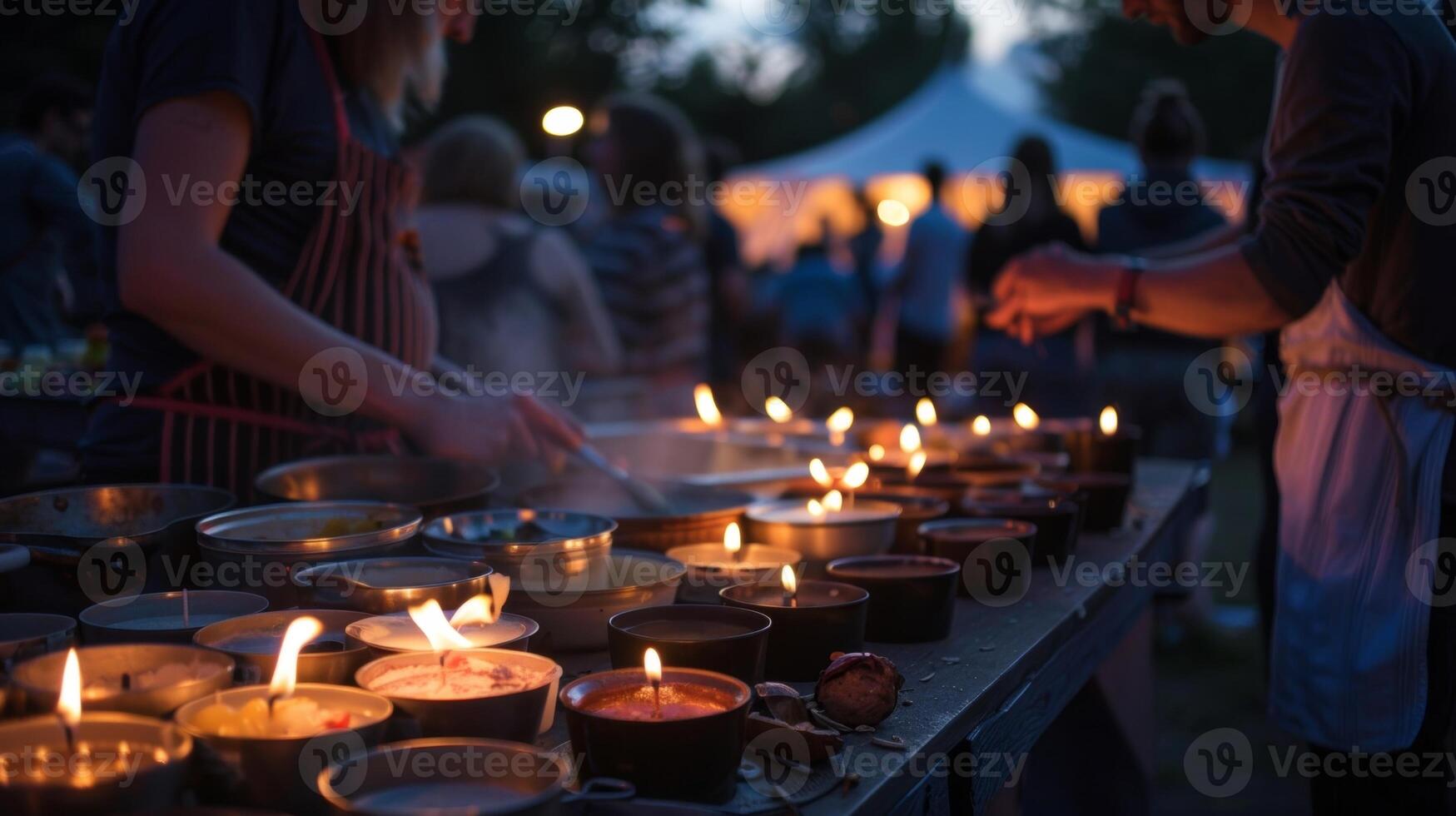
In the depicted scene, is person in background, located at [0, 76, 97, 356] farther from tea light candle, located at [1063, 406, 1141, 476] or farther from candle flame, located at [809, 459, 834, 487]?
tea light candle, located at [1063, 406, 1141, 476]

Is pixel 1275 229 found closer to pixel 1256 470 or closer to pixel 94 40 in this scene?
pixel 1256 470

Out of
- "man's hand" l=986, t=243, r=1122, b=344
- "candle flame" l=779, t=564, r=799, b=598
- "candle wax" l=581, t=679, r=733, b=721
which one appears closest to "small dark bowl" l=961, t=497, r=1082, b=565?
"man's hand" l=986, t=243, r=1122, b=344

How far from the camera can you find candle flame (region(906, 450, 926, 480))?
2.43 meters

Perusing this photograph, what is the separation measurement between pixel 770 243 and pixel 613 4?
3.83 metres

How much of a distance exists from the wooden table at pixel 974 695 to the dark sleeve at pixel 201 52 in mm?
1018

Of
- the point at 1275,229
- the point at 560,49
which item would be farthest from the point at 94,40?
the point at 1275,229

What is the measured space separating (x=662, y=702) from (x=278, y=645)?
401mm

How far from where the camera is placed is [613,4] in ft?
49.9

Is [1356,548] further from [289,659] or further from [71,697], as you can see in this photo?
[71,697]

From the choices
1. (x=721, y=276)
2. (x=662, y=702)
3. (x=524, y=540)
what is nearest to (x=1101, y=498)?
(x=524, y=540)

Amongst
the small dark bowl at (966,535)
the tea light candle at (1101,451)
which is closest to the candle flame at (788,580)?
the small dark bowl at (966,535)

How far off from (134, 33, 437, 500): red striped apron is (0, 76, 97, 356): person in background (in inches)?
158

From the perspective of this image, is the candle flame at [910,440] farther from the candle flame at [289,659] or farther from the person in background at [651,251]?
the person in background at [651,251]

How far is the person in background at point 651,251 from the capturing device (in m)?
5.50
